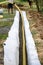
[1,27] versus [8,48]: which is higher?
Answer: [8,48]

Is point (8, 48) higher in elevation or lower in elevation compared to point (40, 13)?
higher

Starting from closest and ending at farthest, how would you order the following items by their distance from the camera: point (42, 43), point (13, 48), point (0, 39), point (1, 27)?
1. point (13, 48)
2. point (42, 43)
3. point (0, 39)
4. point (1, 27)

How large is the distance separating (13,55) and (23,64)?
40 cm

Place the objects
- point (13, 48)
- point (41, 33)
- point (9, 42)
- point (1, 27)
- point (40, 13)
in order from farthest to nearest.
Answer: point (40, 13) < point (1, 27) < point (41, 33) < point (9, 42) < point (13, 48)

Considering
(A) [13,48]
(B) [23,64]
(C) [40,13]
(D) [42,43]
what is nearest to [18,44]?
(A) [13,48]

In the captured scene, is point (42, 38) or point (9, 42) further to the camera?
point (42, 38)

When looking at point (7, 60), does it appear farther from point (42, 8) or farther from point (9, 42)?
point (42, 8)

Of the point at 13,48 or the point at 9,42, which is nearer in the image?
the point at 13,48

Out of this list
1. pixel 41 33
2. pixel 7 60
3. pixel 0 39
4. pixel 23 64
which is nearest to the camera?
pixel 23 64

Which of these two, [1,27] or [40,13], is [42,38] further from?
[40,13]

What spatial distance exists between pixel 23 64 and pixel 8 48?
0.63 metres

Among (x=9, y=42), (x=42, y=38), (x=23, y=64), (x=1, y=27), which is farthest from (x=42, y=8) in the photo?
(x=23, y=64)

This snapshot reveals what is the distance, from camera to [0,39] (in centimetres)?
527

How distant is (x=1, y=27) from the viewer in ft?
22.2
